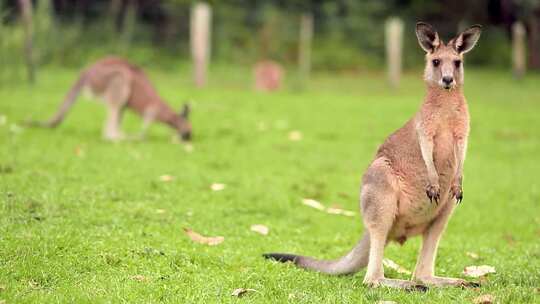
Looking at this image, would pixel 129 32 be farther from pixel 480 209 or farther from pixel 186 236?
pixel 186 236

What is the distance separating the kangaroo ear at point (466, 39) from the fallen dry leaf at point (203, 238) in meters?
2.27

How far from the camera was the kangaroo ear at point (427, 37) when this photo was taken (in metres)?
5.12

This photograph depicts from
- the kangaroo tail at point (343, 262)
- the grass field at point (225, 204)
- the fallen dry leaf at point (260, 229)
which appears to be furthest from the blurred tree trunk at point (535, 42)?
the kangaroo tail at point (343, 262)

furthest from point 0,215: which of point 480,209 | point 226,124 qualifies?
point 226,124

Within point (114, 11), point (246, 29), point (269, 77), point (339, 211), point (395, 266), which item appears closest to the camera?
point (395, 266)

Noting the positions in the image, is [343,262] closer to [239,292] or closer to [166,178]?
[239,292]

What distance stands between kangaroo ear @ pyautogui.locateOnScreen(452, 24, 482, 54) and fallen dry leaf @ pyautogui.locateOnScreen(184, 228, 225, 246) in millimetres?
2272

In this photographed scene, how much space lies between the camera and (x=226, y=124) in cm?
1319

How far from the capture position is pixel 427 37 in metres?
5.15

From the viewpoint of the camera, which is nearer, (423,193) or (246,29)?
(423,193)

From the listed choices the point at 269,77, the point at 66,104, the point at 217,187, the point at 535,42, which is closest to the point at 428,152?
the point at 217,187

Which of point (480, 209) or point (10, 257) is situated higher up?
point (10, 257)

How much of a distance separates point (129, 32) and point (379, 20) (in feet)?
27.5

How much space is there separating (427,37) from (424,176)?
91 cm
